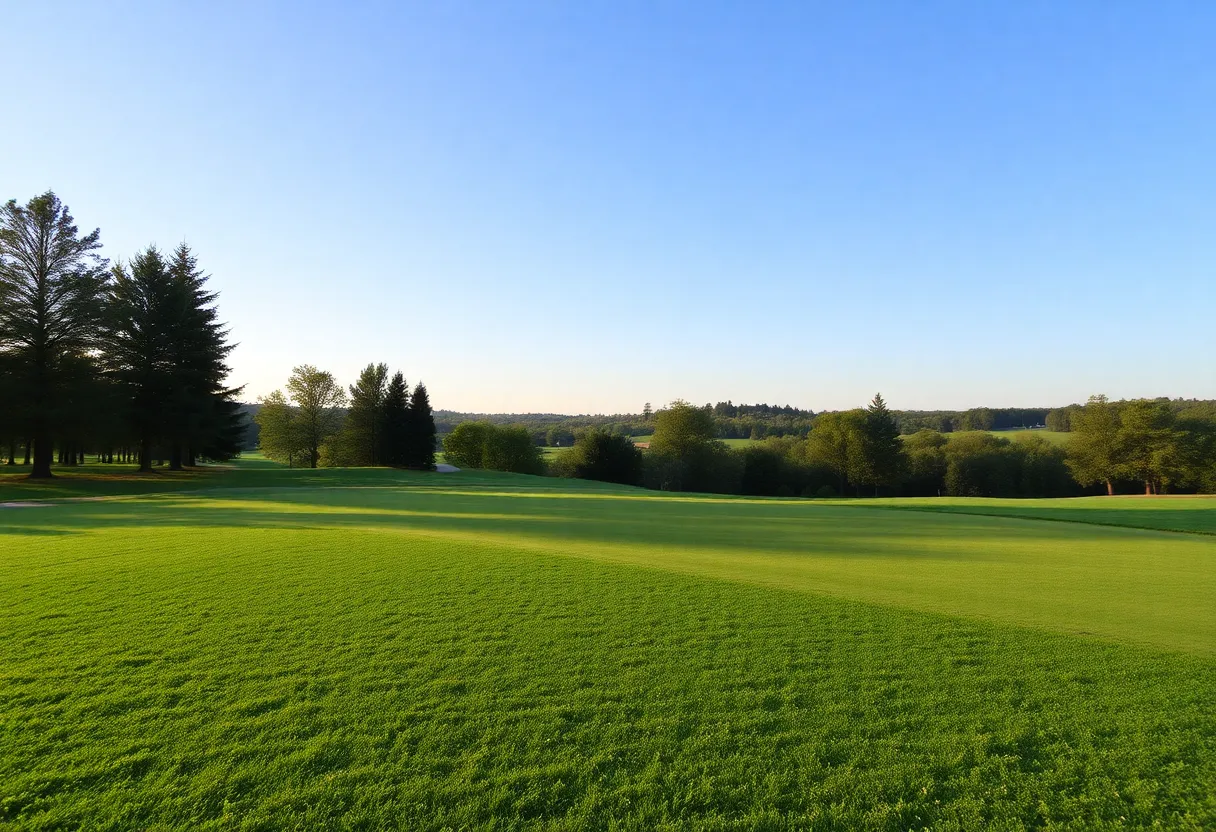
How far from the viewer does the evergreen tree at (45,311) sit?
3244 cm

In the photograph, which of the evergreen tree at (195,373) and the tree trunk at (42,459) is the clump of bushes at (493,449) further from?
the tree trunk at (42,459)

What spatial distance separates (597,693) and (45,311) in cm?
4296

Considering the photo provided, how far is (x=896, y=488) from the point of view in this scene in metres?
74.9

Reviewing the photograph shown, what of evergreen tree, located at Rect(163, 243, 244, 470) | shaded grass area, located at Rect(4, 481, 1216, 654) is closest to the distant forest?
evergreen tree, located at Rect(163, 243, 244, 470)

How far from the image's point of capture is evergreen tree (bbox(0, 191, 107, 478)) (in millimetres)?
32438

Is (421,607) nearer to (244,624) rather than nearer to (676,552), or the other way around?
(244,624)

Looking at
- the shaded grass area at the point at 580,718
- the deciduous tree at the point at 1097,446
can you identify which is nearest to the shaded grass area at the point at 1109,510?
the shaded grass area at the point at 580,718

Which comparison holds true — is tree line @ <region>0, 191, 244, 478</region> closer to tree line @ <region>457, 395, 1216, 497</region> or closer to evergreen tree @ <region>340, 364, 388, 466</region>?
evergreen tree @ <region>340, 364, 388, 466</region>

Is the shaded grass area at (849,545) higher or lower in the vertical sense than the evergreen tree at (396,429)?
lower

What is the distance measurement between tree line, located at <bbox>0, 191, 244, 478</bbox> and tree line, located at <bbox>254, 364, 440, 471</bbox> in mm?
20540

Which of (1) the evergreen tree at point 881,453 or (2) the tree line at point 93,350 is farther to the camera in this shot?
(1) the evergreen tree at point 881,453

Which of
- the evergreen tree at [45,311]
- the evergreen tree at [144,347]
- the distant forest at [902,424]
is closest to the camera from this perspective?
the evergreen tree at [45,311]

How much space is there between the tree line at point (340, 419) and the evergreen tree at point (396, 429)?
4.0 inches

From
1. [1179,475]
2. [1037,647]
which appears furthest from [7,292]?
[1179,475]
